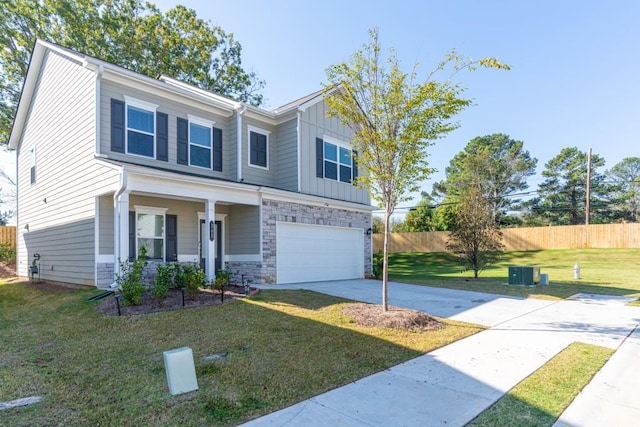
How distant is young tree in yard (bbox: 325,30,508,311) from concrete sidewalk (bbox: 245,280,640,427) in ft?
8.29

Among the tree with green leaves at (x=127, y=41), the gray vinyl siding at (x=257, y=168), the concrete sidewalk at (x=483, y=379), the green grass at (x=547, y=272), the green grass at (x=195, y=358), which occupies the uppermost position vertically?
the tree with green leaves at (x=127, y=41)

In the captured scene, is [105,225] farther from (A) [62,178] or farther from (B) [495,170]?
(B) [495,170]

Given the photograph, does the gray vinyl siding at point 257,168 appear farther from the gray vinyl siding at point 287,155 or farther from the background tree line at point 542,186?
the background tree line at point 542,186

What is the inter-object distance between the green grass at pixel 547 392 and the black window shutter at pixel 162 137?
10.5 m

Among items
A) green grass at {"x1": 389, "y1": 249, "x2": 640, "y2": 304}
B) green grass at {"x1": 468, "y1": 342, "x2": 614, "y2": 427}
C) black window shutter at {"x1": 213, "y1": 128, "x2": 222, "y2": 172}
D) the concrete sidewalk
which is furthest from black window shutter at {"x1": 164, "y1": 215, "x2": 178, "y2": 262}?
green grass at {"x1": 468, "y1": 342, "x2": 614, "y2": 427}

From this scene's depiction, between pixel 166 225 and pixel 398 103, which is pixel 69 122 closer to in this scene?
pixel 166 225

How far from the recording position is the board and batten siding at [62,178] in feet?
33.4

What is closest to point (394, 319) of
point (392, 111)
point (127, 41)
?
point (392, 111)

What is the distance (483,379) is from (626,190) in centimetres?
4950

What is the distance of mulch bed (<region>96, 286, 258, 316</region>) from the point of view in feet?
24.5

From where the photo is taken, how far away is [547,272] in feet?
63.8

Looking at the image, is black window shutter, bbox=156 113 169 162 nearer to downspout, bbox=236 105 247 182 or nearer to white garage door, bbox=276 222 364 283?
downspout, bbox=236 105 247 182

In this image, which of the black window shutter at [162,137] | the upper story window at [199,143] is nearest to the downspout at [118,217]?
the black window shutter at [162,137]

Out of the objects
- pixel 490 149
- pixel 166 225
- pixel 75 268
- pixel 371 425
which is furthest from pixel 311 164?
pixel 490 149
